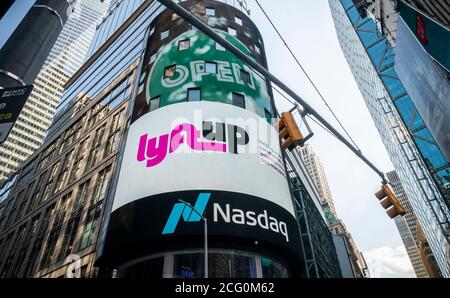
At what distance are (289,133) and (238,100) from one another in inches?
635

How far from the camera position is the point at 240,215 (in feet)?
55.6

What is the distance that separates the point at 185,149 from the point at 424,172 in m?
36.8

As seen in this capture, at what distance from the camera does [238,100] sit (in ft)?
75.6

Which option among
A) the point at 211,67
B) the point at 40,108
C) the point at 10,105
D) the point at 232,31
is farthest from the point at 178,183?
the point at 40,108

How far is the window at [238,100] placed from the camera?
A: 22.7 metres

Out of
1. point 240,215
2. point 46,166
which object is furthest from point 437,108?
point 46,166

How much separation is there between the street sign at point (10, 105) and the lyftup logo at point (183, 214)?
12.5 metres

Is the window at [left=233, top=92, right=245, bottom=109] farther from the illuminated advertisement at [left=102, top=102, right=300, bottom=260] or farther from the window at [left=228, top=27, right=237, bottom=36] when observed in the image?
the window at [left=228, top=27, right=237, bottom=36]

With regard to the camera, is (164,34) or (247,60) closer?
(247,60)

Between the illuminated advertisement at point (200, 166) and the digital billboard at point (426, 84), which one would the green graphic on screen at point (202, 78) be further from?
the digital billboard at point (426, 84)

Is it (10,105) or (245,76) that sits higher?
(245,76)

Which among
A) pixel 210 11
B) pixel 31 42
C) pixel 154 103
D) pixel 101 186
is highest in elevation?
pixel 210 11

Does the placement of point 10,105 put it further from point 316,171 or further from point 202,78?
point 316,171
